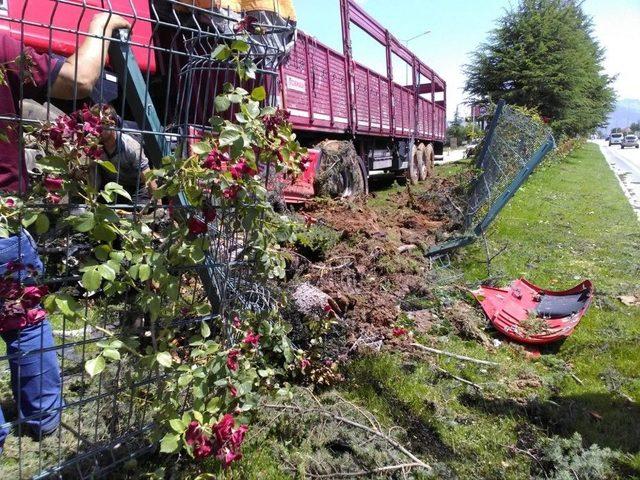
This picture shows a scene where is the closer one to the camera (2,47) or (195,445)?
(195,445)

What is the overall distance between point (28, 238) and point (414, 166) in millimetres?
13311

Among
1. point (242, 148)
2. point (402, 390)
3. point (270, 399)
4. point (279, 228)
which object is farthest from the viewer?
point (402, 390)

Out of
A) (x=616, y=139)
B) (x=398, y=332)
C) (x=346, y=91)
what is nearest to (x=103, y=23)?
(x=398, y=332)

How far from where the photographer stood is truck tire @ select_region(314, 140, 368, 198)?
7488mm

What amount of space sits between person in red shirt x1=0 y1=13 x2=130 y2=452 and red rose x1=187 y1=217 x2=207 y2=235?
1.73ft

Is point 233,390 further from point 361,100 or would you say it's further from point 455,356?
point 361,100

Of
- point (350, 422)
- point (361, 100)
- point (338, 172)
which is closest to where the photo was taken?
point (350, 422)

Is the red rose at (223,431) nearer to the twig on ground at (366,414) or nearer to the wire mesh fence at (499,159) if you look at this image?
the twig on ground at (366,414)

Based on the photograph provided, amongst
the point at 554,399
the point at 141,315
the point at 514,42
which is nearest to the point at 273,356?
the point at 141,315

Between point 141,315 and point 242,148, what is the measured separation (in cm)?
88

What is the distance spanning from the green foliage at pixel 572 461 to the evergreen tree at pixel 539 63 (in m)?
23.8

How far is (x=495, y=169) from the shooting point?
6281mm

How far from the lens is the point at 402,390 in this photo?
9.70ft

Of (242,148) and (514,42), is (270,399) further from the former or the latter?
(514,42)
